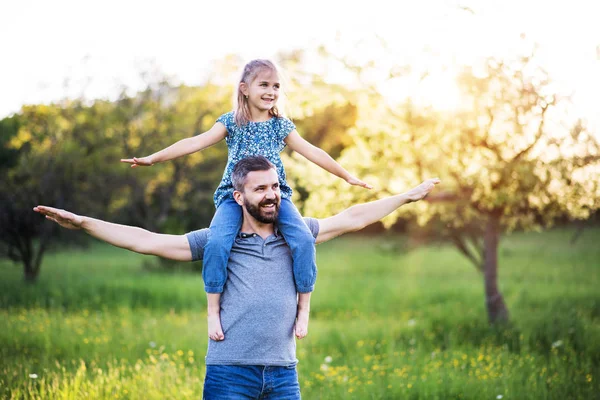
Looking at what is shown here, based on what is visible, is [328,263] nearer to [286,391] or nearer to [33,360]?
[33,360]

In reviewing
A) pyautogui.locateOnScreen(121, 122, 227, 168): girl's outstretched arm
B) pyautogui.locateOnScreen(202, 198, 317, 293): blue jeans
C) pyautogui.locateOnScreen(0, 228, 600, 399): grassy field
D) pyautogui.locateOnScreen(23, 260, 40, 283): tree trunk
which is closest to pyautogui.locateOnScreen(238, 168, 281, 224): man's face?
pyautogui.locateOnScreen(202, 198, 317, 293): blue jeans

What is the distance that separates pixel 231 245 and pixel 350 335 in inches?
218

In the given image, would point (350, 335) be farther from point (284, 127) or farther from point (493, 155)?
point (284, 127)

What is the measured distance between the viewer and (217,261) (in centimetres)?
342

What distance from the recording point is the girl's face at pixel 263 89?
13.2 ft

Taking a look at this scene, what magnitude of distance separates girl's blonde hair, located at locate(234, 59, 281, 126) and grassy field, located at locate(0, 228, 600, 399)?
2.47m

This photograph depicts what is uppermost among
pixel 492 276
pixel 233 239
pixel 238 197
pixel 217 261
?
pixel 238 197

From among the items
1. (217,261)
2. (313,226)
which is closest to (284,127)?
(313,226)

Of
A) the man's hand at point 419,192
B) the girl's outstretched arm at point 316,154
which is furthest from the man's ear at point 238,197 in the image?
the man's hand at point 419,192

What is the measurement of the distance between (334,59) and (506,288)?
262 inches

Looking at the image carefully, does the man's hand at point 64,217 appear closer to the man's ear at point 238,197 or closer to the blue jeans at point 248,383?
the man's ear at point 238,197

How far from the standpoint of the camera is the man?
336 cm

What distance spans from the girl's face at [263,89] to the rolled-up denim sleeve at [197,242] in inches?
36.5

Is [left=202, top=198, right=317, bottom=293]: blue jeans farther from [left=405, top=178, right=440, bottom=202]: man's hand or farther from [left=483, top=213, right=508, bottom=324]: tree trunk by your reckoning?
[left=483, top=213, right=508, bottom=324]: tree trunk
